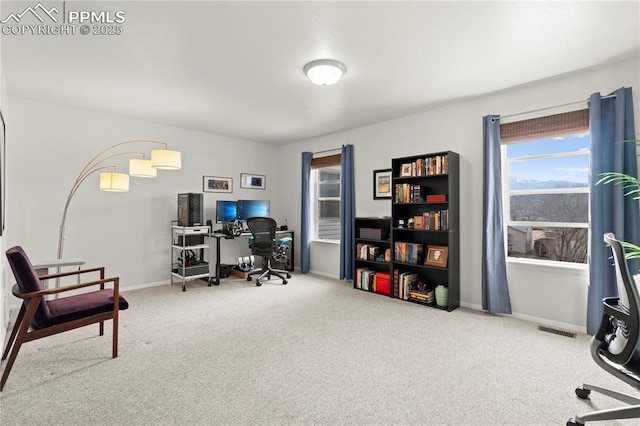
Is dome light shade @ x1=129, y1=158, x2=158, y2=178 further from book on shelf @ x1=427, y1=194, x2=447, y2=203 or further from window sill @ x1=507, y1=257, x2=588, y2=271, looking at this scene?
window sill @ x1=507, y1=257, x2=588, y2=271

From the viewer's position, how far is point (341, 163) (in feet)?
17.6

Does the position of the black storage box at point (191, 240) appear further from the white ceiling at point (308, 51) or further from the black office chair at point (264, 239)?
the white ceiling at point (308, 51)

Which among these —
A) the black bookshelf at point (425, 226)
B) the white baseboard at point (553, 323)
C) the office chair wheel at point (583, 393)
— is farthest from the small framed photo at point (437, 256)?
the office chair wheel at point (583, 393)

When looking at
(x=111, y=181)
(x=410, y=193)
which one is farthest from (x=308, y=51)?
(x=111, y=181)

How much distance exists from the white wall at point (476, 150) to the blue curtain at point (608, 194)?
6.1 inches

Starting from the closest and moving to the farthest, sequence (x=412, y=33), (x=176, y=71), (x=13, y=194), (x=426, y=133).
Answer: (x=412, y=33)
(x=176, y=71)
(x=13, y=194)
(x=426, y=133)

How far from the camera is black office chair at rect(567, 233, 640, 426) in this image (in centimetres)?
153

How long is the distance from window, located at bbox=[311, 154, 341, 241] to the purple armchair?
3.90 m

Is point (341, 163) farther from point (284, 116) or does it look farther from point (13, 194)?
point (13, 194)

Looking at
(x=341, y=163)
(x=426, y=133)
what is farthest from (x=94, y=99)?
(x=426, y=133)

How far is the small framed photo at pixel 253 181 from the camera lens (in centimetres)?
601

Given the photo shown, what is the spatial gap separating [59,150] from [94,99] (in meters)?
0.87

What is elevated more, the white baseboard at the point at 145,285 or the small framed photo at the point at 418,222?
the small framed photo at the point at 418,222

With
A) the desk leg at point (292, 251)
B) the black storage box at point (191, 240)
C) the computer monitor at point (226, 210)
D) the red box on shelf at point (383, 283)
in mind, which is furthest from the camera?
the desk leg at point (292, 251)
